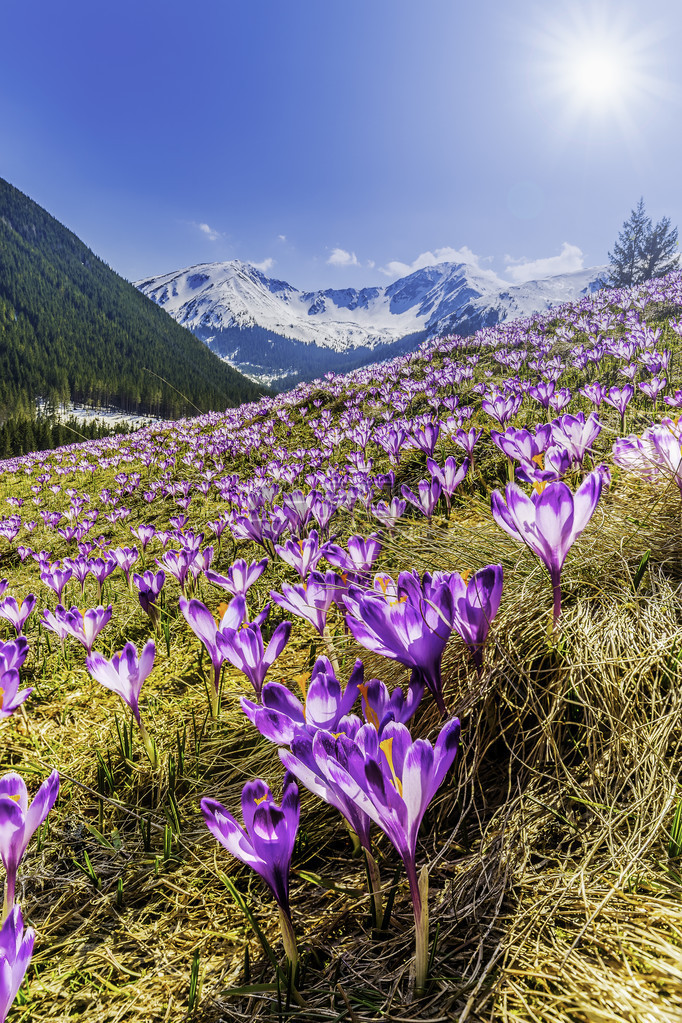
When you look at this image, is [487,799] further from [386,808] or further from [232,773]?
[232,773]

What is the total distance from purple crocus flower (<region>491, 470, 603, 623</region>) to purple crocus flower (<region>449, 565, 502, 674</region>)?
0.18m

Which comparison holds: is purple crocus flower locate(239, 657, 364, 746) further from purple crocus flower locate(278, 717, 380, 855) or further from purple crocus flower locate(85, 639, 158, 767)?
purple crocus flower locate(85, 639, 158, 767)

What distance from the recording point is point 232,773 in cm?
151

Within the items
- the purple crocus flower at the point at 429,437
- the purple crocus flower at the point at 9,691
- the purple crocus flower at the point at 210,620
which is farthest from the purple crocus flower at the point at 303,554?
the purple crocus flower at the point at 429,437

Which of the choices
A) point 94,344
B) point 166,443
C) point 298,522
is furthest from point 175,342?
point 298,522

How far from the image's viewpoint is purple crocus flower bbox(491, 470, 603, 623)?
108 cm

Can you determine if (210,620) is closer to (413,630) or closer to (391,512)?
(413,630)

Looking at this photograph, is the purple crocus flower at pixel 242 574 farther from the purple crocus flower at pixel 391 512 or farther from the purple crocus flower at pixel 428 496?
the purple crocus flower at pixel 428 496

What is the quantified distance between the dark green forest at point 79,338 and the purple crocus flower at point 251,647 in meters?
62.3

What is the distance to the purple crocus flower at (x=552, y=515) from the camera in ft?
3.56

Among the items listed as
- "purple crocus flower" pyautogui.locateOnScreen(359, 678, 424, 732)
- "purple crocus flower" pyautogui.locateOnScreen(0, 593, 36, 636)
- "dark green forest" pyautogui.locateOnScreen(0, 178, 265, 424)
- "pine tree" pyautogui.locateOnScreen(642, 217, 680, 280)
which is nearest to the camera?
"purple crocus flower" pyautogui.locateOnScreen(359, 678, 424, 732)

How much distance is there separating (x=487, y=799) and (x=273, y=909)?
0.56 metres

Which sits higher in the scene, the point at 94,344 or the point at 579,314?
the point at 94,344

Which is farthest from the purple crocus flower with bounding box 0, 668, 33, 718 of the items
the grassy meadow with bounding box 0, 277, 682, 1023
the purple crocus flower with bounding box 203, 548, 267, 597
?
the purple crocus flower with bounding box 203, 548, 267, 597
